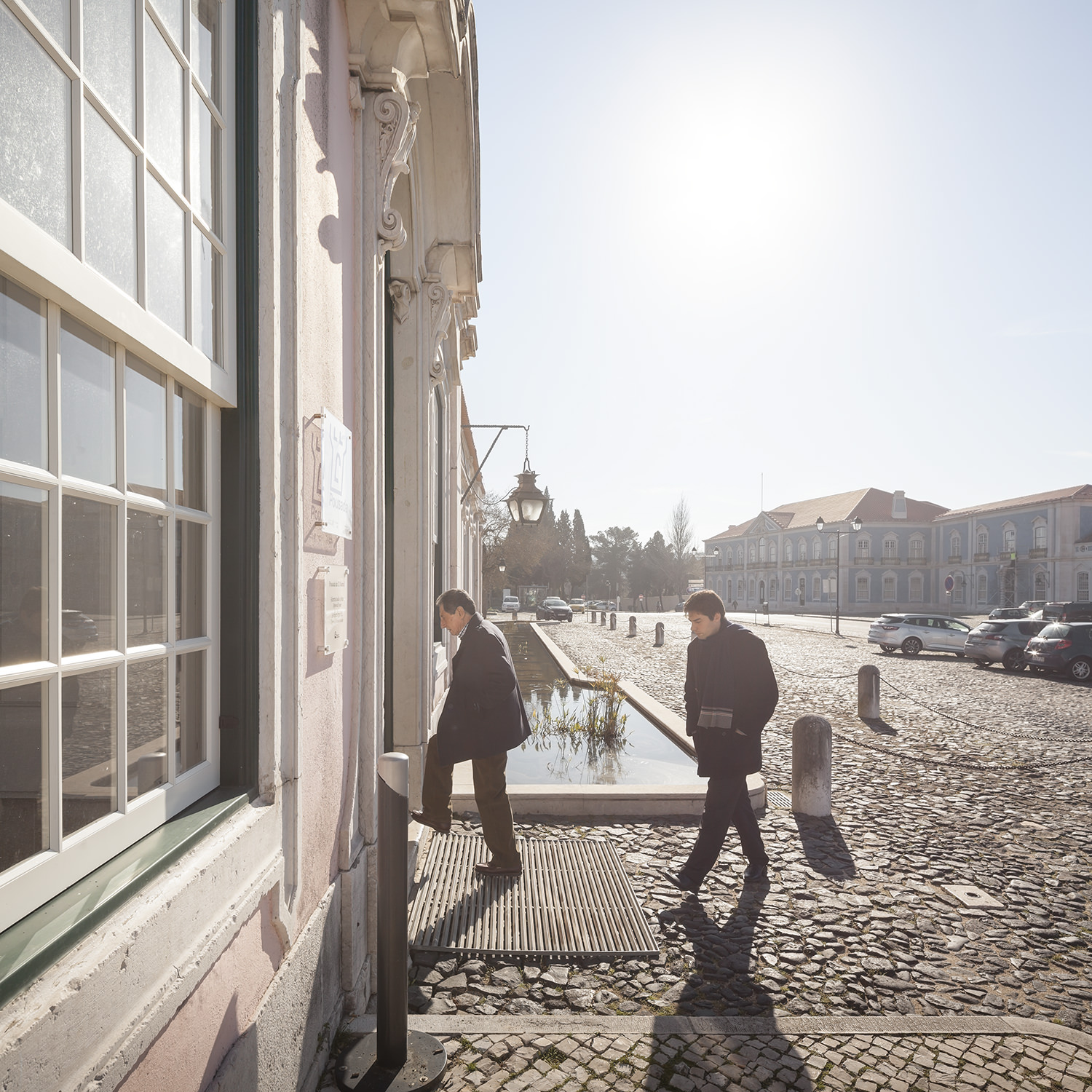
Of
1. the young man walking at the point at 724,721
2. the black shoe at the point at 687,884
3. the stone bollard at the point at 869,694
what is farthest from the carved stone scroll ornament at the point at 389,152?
the stone bollard at the point at 869,694

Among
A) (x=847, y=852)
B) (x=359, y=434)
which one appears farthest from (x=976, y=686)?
(x=359, y=434)

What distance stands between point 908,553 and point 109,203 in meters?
70.6

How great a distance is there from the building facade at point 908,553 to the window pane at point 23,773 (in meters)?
48.4

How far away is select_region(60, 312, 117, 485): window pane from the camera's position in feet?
4.90

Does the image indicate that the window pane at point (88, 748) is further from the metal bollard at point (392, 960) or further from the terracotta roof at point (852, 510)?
the terracotta roof at point (852, 510)

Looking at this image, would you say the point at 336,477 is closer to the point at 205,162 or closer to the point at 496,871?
the point at 205,162

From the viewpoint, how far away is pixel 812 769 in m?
5.95

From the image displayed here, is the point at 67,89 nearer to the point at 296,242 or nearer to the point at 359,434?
the point at 296,242

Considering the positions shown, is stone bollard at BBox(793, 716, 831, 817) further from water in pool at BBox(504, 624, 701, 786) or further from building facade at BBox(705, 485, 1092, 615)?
building facade at BBox(705, 485, 1092, 615)

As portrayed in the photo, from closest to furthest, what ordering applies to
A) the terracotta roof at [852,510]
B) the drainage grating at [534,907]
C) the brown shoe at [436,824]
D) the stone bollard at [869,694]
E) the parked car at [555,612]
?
1. the drainage grating at [534,907]
2. the brown shoe at [436,824]
3. the stone bollard at [869,694]
4. the parked car at [555,612]
5. the terracotta roof at [852,510]

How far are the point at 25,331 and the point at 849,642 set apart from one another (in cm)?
2897

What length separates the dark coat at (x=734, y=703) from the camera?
4.51 metres

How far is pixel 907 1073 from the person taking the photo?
9.14 feet

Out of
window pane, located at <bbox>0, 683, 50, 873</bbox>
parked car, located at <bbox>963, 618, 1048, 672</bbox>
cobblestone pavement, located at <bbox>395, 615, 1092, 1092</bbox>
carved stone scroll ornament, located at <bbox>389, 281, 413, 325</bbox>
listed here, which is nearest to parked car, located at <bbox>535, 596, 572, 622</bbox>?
parked car, located at <bbox>963, 618, 1048, 672</bbox>
